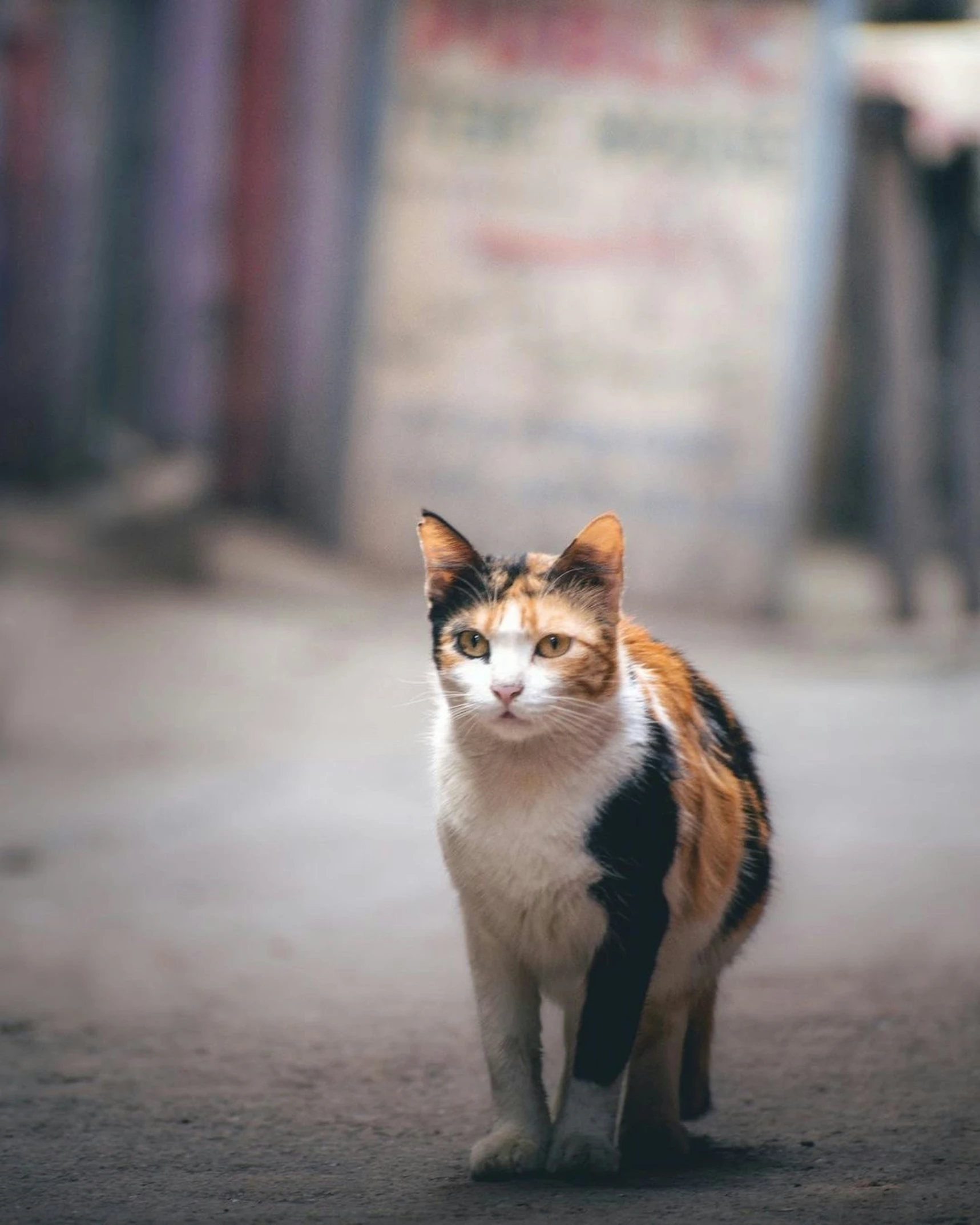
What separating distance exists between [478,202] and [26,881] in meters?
4.26

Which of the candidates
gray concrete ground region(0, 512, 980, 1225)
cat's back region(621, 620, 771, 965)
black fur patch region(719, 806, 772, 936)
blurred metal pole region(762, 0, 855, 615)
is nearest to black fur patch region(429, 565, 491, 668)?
cat's back region(621, 620, 771, 965)

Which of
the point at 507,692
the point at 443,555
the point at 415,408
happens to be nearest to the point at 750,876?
the point at 507,692

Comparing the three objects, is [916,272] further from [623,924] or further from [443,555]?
[623,924]

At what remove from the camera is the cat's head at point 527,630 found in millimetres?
2203

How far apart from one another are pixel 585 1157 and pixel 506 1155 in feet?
0.38

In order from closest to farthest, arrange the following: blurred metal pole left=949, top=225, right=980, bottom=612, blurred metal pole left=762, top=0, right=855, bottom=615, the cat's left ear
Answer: the cat's left ear → blurred metal pole left=762, top=0, right=855, bottom=615 → blurred metal pole left=949, top=225, right=980, bottom=612

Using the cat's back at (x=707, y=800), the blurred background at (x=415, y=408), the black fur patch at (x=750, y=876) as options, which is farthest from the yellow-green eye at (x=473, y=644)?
the blurred background at (x=415, y=408)

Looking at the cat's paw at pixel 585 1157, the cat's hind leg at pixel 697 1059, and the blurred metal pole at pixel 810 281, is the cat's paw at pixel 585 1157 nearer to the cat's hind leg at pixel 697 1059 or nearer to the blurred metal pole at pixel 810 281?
the cat's hind leg at pixel 697 1059

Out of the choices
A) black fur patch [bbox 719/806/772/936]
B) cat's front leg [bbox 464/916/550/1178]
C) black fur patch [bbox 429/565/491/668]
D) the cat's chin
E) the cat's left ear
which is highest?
the cat's left ear

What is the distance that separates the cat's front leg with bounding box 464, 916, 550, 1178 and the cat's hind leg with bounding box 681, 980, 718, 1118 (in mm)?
317

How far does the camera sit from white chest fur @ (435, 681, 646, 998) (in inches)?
87.1

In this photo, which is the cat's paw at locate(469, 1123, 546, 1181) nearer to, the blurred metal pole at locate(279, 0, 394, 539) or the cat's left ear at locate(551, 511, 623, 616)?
the cat's left ear at locate(551, 511, 623, 616)

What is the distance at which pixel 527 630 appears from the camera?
2.24 metres

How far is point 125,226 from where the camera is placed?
10023 millimetres
